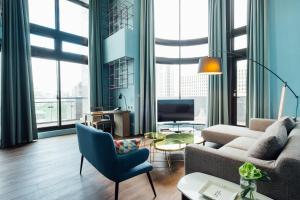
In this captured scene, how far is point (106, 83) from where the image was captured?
19.8ft

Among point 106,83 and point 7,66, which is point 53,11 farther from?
point 106,83

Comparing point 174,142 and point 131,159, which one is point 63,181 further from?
point 174,142

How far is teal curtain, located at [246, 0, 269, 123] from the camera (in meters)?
3.79

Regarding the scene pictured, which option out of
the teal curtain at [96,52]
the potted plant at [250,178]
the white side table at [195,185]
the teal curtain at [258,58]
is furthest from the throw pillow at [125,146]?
the teal curtain at [96,52]

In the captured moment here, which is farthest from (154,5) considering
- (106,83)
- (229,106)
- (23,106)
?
(23,106)

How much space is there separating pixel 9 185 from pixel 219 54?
473 cm

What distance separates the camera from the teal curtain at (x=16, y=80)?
4.02 metres

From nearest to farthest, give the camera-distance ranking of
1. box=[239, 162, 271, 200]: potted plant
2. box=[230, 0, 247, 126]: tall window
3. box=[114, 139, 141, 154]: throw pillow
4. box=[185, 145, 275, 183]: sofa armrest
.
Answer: box=[239, 162, 271, 200]: potted plant
box=[185, 145, 275, 183]: sofa armrest
box=[114, 139, 141, 154]: throw pillow
box=[230, 0, 247, 126]: tall window

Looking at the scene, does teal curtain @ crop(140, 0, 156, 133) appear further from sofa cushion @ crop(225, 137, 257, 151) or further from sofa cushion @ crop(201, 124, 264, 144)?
sofa cushion @ crop(225, 137, 257, 151)

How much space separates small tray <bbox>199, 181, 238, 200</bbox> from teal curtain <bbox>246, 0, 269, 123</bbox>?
3.10 meters

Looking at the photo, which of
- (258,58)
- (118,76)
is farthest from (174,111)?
(118,76)

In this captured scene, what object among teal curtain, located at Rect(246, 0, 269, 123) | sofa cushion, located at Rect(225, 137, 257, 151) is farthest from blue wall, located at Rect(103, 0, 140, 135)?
sofa cushion, located at Rect(225, 137, 257, 151)

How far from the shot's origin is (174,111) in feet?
14.8

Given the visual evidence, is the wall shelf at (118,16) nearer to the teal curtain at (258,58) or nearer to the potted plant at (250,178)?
the teal curtain at (258,58)
